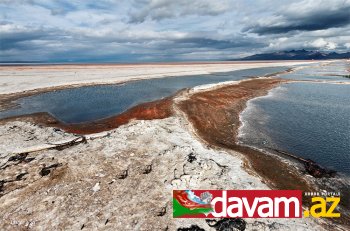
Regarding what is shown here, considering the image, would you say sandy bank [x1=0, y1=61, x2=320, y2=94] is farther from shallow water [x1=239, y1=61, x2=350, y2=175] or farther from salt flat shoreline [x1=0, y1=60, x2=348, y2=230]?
Result: shallow water [x1=239, y1=61, x2=350, y2=175]

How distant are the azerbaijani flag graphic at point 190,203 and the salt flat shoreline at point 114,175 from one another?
17.1 inches

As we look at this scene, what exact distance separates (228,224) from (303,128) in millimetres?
18960

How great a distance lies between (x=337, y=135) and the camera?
81.0 ft

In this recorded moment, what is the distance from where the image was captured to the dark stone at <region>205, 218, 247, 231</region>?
1150cm

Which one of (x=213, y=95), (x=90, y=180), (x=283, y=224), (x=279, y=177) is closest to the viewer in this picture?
(x=283, y=224)

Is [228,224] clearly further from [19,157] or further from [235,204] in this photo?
[19,157]

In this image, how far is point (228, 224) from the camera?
11711 millimetres

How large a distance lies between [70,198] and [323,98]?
44148 millimetres

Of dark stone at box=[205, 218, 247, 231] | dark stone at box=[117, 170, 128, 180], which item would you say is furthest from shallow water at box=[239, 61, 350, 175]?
dark stone at box=[117, 170, 128, 180]

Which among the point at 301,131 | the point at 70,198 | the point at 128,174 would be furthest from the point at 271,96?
the point at 70,198

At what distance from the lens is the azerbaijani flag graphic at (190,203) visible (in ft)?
41.0

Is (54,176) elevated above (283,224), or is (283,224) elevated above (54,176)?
(54,176)

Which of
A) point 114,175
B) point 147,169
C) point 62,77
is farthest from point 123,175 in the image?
point 62,77

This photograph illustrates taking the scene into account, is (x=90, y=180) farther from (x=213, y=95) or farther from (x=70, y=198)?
(x=213, y=95)
